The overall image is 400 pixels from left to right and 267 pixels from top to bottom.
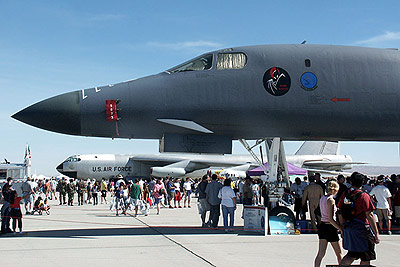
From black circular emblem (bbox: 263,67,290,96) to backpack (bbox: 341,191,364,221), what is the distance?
16.3 feet

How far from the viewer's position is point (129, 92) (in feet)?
34.3

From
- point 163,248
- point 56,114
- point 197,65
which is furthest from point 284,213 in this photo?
point 56,114

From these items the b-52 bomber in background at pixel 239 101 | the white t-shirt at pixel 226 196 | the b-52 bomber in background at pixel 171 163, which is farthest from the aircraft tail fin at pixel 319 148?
the b-52 bomber in background at pixel 239 101

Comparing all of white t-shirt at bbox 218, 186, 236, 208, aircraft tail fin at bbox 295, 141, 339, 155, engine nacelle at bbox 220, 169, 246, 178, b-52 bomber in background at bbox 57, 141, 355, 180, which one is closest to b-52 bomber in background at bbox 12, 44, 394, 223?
white t-shirt at bbox 218, 186, 236, 208

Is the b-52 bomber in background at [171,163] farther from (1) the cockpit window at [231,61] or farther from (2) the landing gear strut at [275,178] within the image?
(1) the cockpit window at [231,61]

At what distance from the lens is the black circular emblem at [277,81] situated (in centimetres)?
1055

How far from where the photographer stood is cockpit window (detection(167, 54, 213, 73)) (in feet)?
35.4

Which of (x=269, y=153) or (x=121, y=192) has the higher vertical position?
(x=269, y=153)

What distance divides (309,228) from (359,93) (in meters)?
3.70

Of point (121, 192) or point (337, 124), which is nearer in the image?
point (337, 124)

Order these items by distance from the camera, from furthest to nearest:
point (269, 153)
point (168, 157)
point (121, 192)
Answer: point (168, 157) < point (121, 192) < point (269, 153)

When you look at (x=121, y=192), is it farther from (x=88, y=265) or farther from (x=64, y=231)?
(x=88, y=265)

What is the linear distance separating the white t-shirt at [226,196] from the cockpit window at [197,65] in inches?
129

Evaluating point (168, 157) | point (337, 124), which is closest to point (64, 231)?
point (337, 124)
